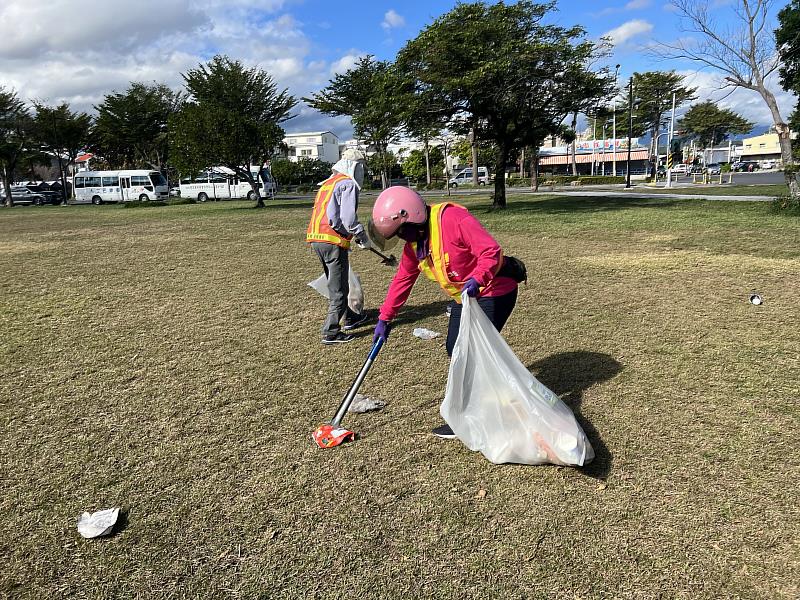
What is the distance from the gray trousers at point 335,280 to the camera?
5059 millimetres

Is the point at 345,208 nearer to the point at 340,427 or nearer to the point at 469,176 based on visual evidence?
the point at 340,427

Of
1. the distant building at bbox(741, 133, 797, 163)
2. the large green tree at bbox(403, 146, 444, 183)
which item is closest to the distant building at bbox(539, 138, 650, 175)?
the large green tree at bbox(403, 146, 444, 183)

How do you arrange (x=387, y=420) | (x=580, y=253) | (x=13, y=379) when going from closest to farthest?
(x=387, y=420) < (x=13, y=379) < (x=580, y=253)

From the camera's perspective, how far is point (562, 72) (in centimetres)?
1722

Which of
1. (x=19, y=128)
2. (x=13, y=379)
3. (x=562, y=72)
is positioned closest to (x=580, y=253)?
(x=13, y=379)

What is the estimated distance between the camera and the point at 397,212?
2705mm

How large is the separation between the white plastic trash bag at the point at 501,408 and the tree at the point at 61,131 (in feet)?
142

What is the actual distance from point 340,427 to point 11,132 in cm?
4442

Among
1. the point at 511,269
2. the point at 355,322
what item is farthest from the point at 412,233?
the point at 355,322

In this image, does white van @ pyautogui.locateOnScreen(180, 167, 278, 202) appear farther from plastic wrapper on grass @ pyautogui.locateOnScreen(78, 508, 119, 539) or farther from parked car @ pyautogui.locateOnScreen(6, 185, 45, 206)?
plastic wrapper on grass @ pyautogui.locateOnScreen(78, 508, 119, 539)

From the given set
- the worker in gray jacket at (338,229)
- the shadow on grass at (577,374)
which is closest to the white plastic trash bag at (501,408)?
the shadow on grass at (577,374)

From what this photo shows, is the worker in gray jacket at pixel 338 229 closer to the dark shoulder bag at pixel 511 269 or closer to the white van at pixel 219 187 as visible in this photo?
the dark shoulder bag at pixel 511 269

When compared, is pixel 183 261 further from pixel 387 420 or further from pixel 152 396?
pixel 387 420

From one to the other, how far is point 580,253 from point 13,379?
841cm
